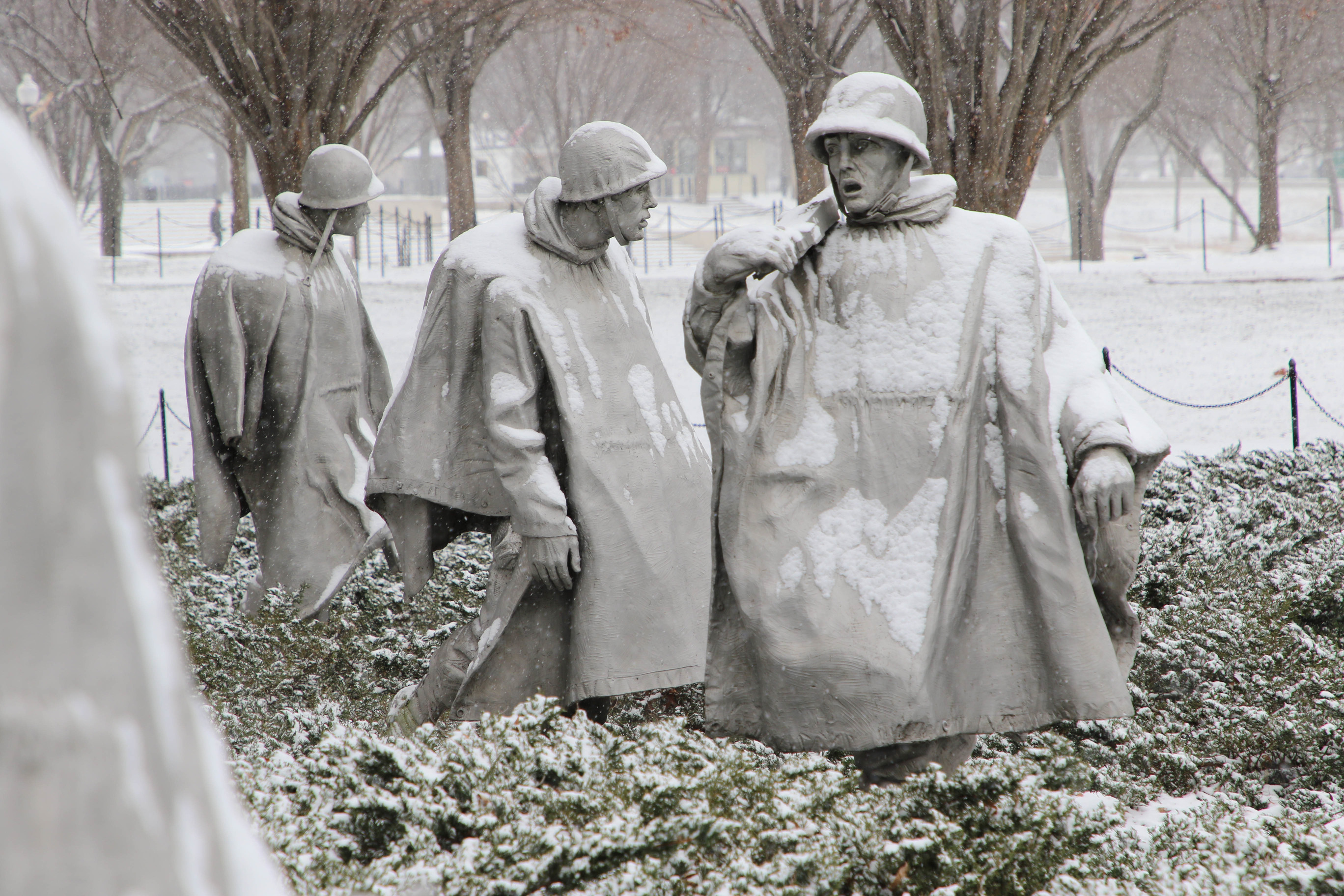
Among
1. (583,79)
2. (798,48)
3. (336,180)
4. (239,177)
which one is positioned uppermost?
(583,79)

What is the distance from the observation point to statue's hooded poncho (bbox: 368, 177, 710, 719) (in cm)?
473

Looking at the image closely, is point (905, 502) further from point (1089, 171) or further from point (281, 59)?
point (1089, 171)

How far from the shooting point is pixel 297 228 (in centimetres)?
667

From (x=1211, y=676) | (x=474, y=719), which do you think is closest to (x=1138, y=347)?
(x=1211, y=676)

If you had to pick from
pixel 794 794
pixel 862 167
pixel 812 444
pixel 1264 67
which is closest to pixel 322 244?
pixel 862 167

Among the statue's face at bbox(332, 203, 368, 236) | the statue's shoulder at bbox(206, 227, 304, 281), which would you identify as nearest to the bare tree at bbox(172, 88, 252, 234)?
the statue's shoulder at bbox(206, 227, 304, 281)

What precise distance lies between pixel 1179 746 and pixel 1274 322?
1575cm

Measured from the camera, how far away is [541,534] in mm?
4570

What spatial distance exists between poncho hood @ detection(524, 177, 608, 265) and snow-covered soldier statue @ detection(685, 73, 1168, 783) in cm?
106

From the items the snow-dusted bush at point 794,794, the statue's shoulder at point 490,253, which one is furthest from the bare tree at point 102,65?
the snow-dusted bush at point 794,794

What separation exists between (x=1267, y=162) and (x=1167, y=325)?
915 cm

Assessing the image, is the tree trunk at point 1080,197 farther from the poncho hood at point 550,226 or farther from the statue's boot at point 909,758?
the statue's boot at point 909,758

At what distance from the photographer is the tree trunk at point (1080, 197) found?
27.8 metres

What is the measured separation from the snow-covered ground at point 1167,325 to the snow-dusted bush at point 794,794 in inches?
129
